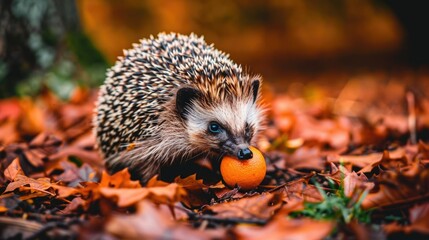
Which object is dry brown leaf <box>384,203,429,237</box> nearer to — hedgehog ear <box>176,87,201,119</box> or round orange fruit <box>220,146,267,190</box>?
round orange fruit <box>220,146,267,190</box>

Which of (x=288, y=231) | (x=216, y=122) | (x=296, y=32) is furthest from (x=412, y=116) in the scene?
(x=296, y=32)

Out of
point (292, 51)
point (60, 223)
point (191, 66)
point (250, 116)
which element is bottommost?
point (60, 223)

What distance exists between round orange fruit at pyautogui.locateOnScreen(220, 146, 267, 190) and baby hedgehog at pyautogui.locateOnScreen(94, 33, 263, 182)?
0.73ft

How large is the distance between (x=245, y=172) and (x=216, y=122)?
0.67 meters

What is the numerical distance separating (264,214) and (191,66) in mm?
1771

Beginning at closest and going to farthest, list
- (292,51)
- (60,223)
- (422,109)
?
(60,223)
(422,109)
(292,51)

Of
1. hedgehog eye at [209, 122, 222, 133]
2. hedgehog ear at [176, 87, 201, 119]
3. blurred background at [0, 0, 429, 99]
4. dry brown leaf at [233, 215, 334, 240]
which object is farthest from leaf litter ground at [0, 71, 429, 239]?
blurred background at [0, 0, 429, 99]

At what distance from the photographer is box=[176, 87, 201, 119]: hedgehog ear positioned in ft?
12.7

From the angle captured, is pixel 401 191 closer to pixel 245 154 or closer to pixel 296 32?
pixel 245 154

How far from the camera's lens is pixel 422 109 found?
209 inches

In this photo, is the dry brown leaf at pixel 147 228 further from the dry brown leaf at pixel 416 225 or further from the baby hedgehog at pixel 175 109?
the baby hedgehog at pixel 175 109

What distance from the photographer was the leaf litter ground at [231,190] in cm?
234

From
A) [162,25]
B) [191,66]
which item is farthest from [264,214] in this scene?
[162,25]

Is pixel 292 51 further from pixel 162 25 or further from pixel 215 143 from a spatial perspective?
pixel 215 143
